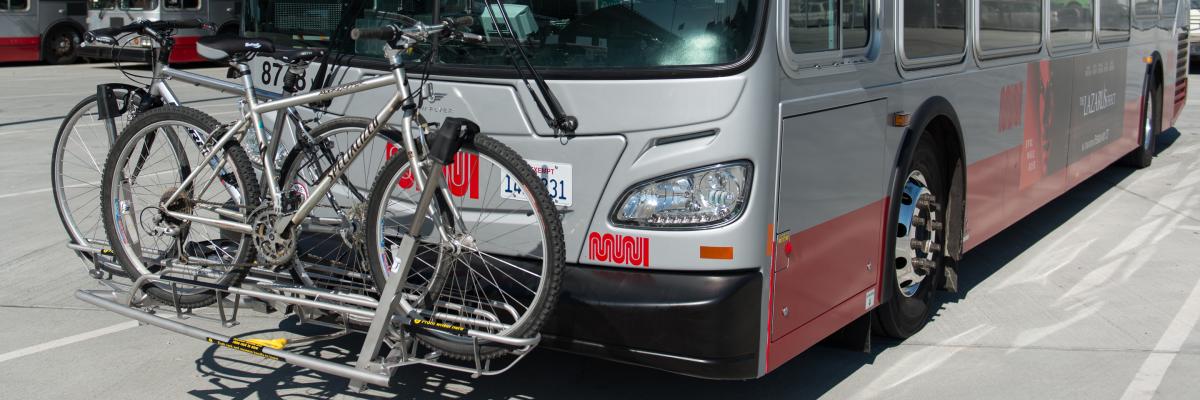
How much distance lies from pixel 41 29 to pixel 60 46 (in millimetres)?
587

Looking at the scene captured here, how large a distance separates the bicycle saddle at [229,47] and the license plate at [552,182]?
1191 millimetres

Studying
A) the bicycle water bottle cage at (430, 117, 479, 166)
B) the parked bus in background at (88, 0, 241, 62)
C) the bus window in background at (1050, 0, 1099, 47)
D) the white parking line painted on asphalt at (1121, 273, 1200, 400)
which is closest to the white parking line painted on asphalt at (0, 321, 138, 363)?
the bicycle water bottle cage at (430, 117, 479, 166)

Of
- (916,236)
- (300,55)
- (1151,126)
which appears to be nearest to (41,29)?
(1151,126)

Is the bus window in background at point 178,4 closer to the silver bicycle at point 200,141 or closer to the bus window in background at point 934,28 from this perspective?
the silver bicycle at point 200,141

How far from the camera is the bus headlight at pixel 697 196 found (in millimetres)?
3918

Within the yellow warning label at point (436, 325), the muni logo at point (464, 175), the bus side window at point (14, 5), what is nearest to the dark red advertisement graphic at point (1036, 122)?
the muni logo at point (464, 175)

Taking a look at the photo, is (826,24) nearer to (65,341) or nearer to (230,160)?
(230,160)

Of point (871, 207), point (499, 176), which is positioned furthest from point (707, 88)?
point (871, 207)

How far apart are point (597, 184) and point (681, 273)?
412mm

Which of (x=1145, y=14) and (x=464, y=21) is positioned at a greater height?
(x=1145, y=14)

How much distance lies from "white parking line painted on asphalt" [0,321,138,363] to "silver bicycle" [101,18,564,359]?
2.68ft

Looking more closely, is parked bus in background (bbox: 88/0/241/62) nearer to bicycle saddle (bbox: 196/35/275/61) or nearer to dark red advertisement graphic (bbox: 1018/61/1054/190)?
dark red advertisement graphic (bbox: 1018/61/1054/190)

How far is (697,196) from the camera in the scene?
3947 mm

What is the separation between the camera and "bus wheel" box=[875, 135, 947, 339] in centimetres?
536
